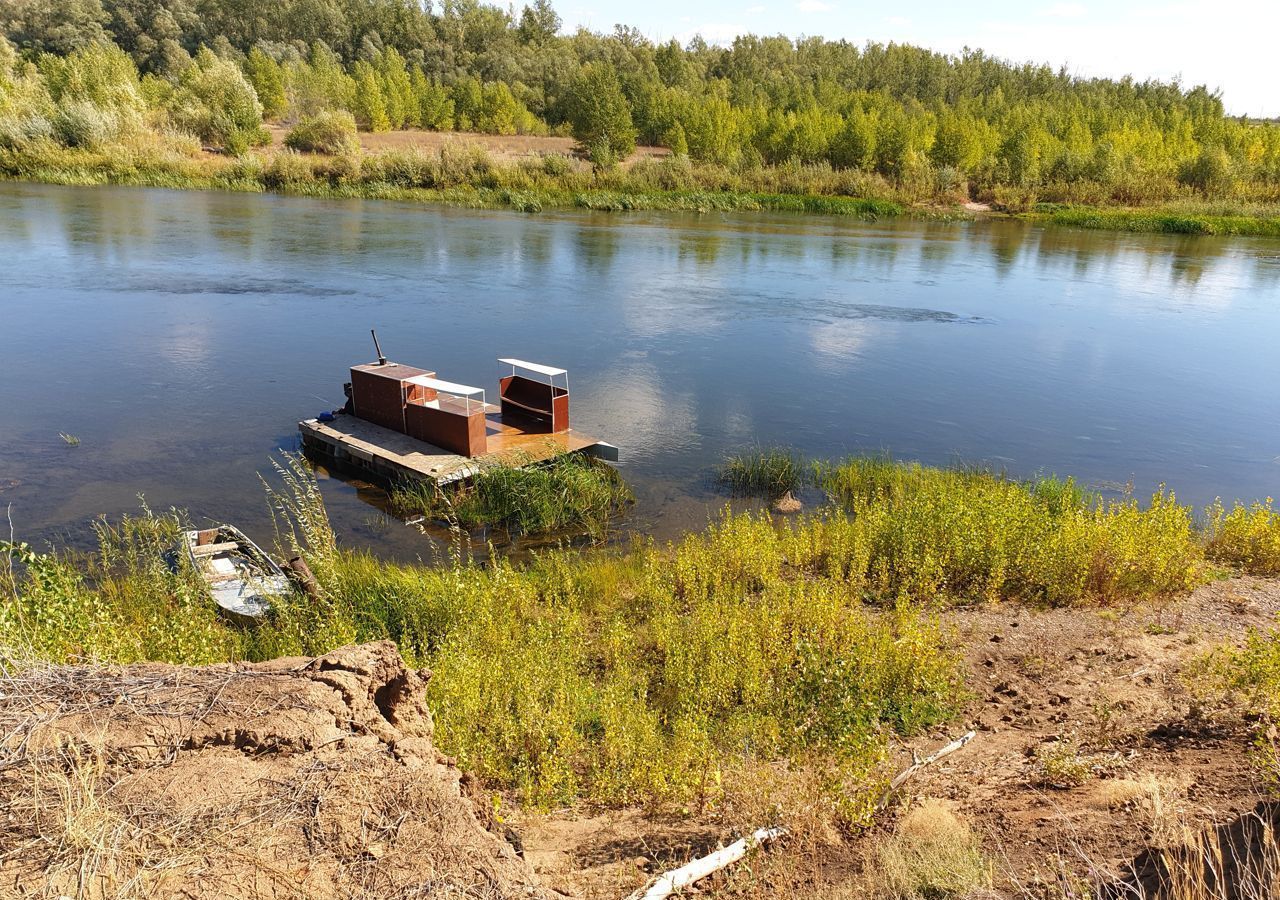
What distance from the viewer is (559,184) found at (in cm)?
5888

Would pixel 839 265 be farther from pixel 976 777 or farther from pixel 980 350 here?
pixel 976 777

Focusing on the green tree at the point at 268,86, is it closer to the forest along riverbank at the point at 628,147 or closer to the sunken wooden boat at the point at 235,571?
the forest along riverbank at the point at 628,147

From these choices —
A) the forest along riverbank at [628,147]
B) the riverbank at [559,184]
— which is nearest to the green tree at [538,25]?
the forest along riverbank at [628,147]

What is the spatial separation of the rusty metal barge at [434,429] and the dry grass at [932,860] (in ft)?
33.5

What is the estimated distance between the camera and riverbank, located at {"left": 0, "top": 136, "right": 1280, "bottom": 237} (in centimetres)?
5438

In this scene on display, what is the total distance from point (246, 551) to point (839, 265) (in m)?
32.6

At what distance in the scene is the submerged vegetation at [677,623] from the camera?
20.2ft

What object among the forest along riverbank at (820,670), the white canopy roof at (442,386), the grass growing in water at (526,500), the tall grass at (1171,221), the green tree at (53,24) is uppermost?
the green tree at (53,24)

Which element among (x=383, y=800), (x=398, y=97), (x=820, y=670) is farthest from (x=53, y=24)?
(x=383, y=800)

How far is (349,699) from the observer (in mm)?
5133

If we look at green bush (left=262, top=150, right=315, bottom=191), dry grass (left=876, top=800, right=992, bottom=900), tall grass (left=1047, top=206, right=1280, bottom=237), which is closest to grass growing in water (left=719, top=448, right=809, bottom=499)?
dry grass (left=876, top=800, right=992, bottom=900)

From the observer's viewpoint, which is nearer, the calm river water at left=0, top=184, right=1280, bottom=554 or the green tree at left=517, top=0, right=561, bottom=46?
the calm river water at left=0, top=184, right=1280, bottom=554

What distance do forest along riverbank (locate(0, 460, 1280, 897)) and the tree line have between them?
58.7 m

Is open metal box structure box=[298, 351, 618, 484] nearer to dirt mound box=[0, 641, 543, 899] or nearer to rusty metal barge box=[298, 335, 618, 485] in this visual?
rusty metal barge box=[298, 335, 618, 485]
